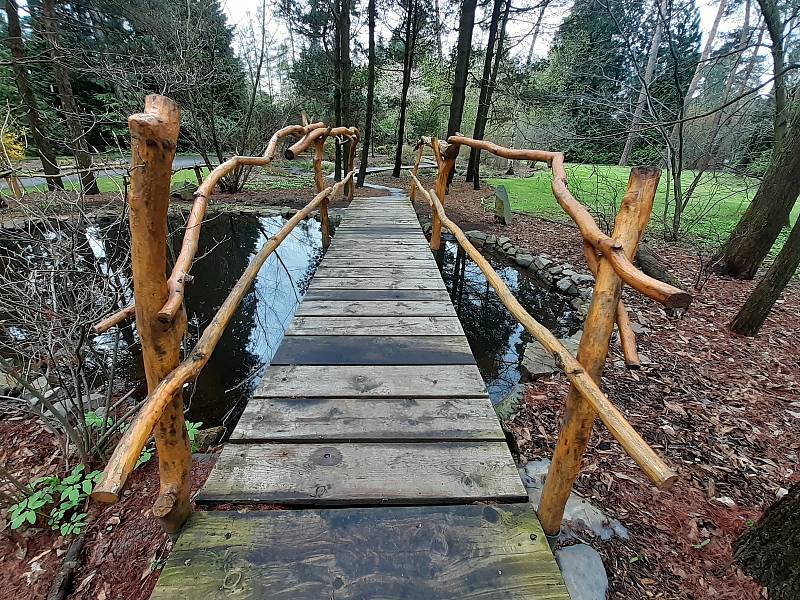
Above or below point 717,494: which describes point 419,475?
above

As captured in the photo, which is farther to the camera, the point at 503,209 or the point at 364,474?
the point at 503,209

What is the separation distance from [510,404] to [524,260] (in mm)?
3627

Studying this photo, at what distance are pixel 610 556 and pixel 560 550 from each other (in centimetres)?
24

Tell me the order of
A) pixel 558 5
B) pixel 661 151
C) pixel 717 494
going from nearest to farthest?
pixel 717 494, pixel 661 151, pixel 558 5

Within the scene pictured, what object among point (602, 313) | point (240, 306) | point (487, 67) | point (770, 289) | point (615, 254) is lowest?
point (240, 306)

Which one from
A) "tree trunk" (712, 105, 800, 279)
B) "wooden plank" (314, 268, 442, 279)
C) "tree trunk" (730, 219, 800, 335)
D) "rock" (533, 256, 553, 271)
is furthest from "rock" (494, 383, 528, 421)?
"tree trunk" (712, 105, 800, 279)

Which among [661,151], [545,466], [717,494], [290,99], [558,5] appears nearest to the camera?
[717,494]

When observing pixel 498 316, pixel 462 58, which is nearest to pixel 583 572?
pixel 498 316

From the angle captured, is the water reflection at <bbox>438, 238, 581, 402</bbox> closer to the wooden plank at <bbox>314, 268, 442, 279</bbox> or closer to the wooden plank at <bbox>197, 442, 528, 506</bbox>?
the wooden plank at <bbox>314, 268, 442, 279</bbox>

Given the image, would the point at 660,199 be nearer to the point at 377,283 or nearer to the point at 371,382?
the point at 377,283

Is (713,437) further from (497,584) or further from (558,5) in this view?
(558,5)

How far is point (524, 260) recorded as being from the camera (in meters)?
5.89

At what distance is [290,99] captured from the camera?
1441 centimetres

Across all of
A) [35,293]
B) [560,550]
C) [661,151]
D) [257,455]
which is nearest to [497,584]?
[560,550]
